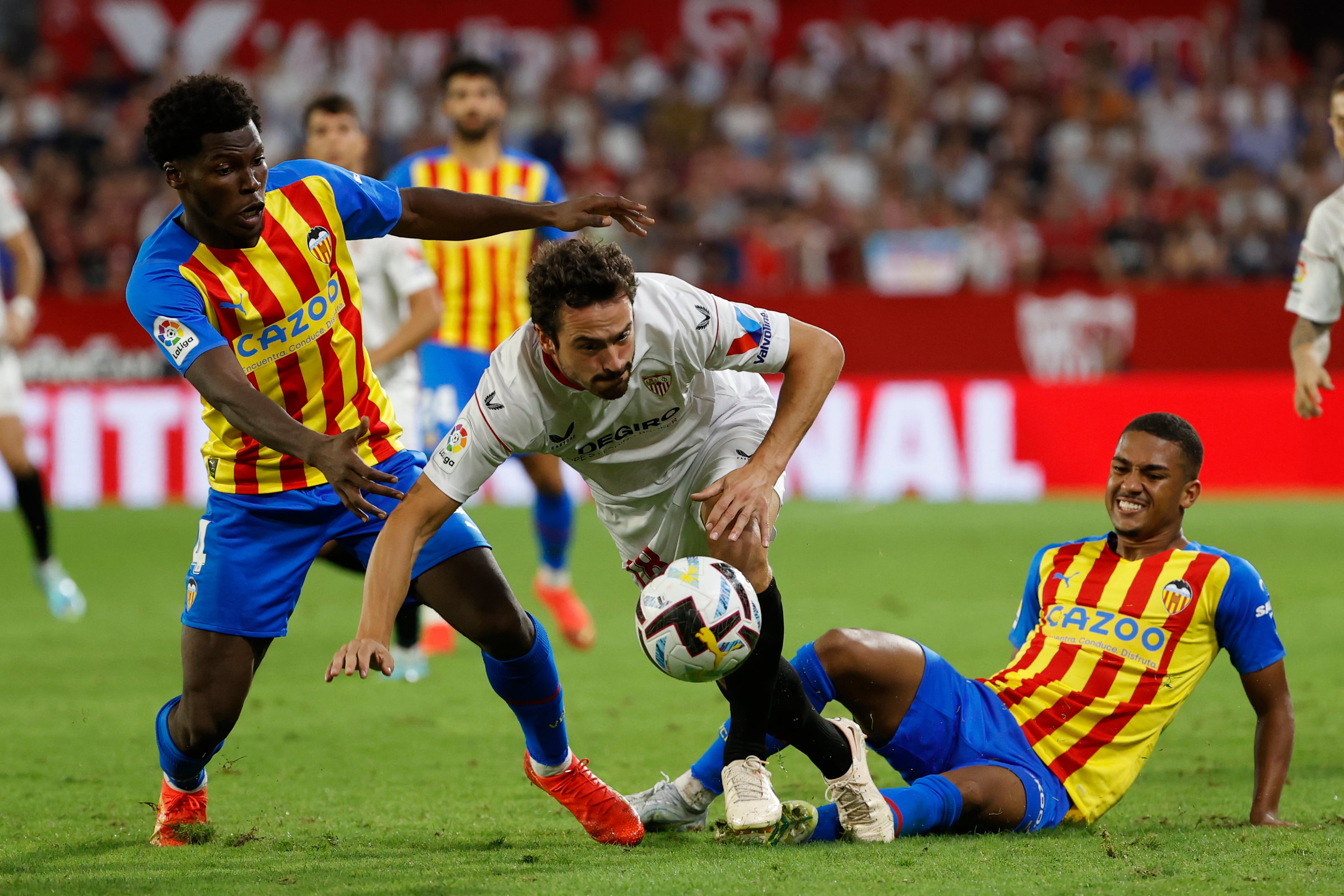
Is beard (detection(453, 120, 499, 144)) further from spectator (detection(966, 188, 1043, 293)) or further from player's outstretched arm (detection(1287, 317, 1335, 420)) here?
spectator (detection(966, 188, 1043, 293))

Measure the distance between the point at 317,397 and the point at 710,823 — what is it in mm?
1601

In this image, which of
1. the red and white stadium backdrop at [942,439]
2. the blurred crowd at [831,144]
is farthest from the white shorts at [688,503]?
the blurred crowd at [831,144]

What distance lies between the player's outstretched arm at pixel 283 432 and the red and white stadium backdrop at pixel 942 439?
8.29m

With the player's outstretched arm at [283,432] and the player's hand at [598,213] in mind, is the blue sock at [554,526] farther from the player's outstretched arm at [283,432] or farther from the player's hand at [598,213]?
the player's outstretched arm at [283,432]

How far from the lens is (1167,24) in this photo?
18.4m

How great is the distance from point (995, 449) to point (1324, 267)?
6752 millimetres

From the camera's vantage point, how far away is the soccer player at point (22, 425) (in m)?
7.70

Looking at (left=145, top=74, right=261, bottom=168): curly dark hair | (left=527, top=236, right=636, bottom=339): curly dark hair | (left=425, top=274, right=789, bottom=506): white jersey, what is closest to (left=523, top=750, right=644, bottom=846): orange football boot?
(left=425, top=274, right=789, bottom=506): white jersey

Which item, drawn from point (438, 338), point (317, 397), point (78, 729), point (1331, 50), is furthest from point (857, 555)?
point (1331, 50)

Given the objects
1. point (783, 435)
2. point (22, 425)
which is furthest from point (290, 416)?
point (22, 425)

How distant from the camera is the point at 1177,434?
4.12 metres

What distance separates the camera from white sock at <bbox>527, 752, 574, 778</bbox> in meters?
4.12

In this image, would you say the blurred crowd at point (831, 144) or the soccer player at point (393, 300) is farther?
the blurred crowd at point (831, 144)

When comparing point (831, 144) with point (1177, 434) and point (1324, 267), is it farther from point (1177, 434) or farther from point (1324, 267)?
point (1177, 434)
